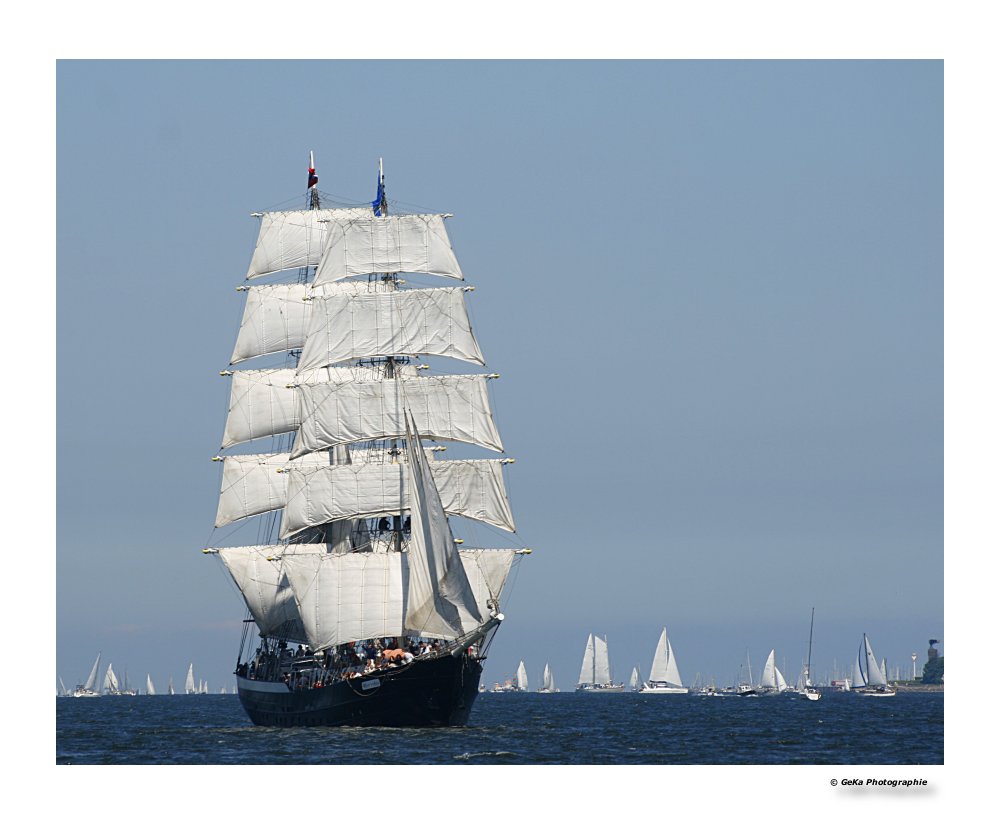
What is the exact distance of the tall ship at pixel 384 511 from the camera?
86625mm

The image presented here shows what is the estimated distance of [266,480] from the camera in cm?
11719

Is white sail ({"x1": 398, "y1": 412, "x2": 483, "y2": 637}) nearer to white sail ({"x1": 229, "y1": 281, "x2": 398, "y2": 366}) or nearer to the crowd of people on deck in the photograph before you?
the crowd of people on deck

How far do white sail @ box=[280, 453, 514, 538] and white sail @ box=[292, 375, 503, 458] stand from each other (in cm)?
153

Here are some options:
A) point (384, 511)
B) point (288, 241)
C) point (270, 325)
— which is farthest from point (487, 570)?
point (288, 241)

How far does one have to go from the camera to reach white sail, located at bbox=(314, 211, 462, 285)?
324 feet

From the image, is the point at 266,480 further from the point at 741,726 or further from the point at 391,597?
the point at 741,726

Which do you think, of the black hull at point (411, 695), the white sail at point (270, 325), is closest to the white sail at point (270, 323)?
the white sail at point (270, 325)

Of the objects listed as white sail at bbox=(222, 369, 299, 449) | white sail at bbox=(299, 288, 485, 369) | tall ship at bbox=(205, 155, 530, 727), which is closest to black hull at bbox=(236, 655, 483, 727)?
tall ship at bbox=(205, 155, 530, 727)

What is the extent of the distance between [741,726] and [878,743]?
27865mm

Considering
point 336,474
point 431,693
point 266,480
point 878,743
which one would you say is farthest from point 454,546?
point 266,480

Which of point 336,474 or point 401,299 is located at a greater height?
point 401,299

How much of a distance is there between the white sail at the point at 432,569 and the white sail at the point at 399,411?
7.85 m

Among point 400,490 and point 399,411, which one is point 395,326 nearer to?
point 399,411

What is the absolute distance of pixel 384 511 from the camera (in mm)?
96688
